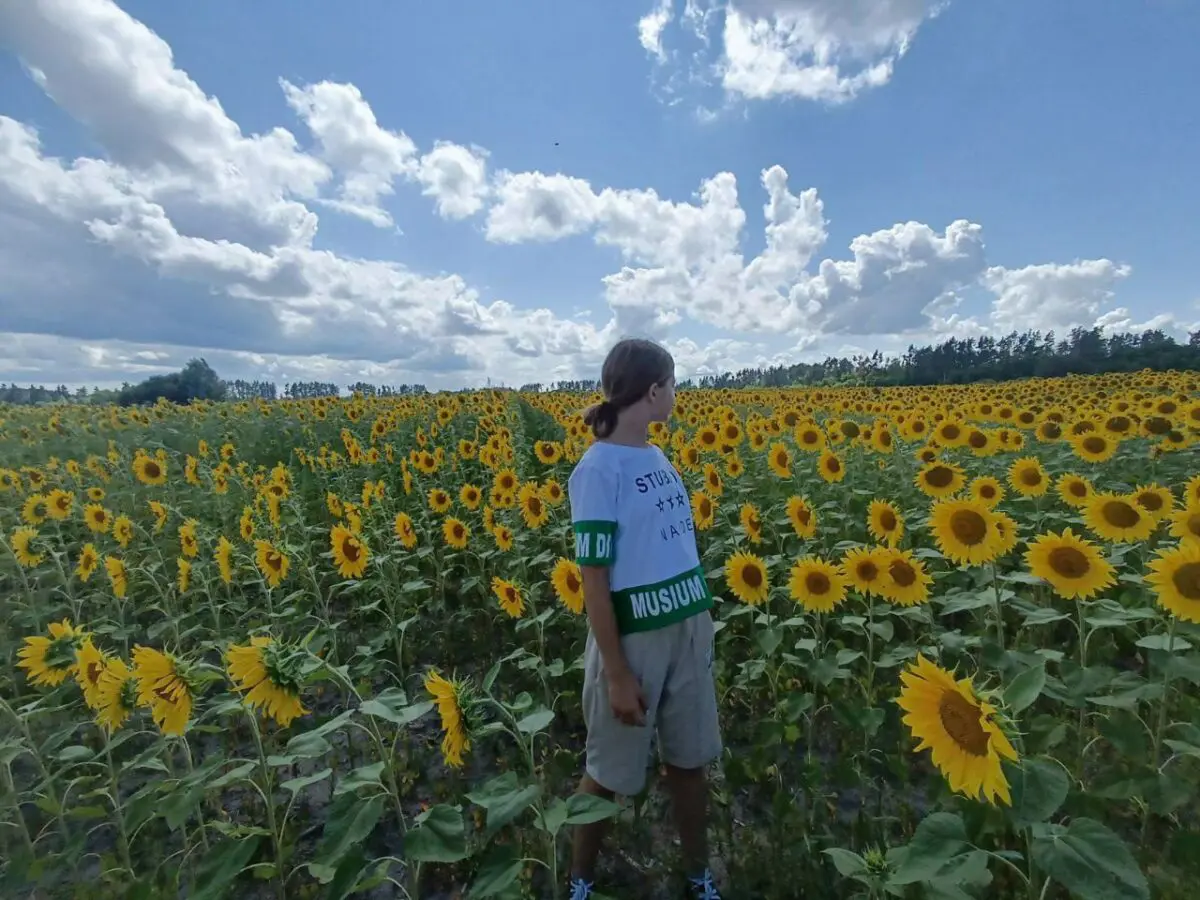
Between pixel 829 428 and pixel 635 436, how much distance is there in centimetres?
454

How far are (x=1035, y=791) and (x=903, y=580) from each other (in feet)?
5.35

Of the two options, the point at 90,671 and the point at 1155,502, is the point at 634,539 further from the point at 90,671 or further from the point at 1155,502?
the point at 1155,502

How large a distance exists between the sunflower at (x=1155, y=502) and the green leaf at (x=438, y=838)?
3897 mm

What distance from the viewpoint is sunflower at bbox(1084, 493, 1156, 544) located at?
3162 mm

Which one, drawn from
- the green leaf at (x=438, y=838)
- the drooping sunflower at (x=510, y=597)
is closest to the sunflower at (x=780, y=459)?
the drooping sunflower at (x=510, y=597)

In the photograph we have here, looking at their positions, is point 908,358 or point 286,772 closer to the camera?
point 286,772

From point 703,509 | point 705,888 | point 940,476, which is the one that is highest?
point 940,476

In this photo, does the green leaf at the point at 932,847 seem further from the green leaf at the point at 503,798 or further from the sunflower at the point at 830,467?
the sunflower at the point at 830,467

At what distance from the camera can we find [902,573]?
9.55ft

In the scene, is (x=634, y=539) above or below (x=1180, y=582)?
above

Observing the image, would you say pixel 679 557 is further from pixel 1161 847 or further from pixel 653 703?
pixel 1161 847

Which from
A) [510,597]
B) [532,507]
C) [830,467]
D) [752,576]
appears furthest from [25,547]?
[830,467]

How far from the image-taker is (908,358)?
184ft

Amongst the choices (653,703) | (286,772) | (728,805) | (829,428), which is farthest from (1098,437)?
(286,772)
